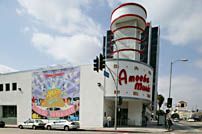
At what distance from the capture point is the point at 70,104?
24.7 meters


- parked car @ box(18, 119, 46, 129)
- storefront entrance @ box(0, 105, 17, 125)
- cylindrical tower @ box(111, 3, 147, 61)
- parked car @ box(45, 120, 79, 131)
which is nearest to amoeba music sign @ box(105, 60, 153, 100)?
cylindrical tower @ box(111, 3, 147, 61)

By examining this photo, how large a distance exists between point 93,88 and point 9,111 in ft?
63.7

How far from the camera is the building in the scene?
22214mm

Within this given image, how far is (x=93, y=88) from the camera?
910 inches

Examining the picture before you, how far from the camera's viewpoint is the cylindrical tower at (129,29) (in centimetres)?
2659

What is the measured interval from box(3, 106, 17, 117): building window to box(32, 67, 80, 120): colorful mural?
5774 mm

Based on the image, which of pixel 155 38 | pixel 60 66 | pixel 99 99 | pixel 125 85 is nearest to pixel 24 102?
pixel 60 66

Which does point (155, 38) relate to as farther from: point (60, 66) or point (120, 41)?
point (60, 66)

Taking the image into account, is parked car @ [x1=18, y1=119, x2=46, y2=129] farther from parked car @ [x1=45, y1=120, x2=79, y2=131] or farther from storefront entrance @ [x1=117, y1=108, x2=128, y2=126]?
storefront entrance @ [x1=117, y1=108, x2=128, y2=126]

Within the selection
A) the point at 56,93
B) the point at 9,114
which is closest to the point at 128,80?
the point at 56,93

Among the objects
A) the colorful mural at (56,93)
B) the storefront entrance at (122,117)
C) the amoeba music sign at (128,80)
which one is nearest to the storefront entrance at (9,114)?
the colorful mural at (56,93)

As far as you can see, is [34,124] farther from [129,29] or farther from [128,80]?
[129,29]

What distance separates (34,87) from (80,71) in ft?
32.0

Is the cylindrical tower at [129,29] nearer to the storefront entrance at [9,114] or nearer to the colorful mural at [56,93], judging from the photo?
the colorful mural at [56,93]
